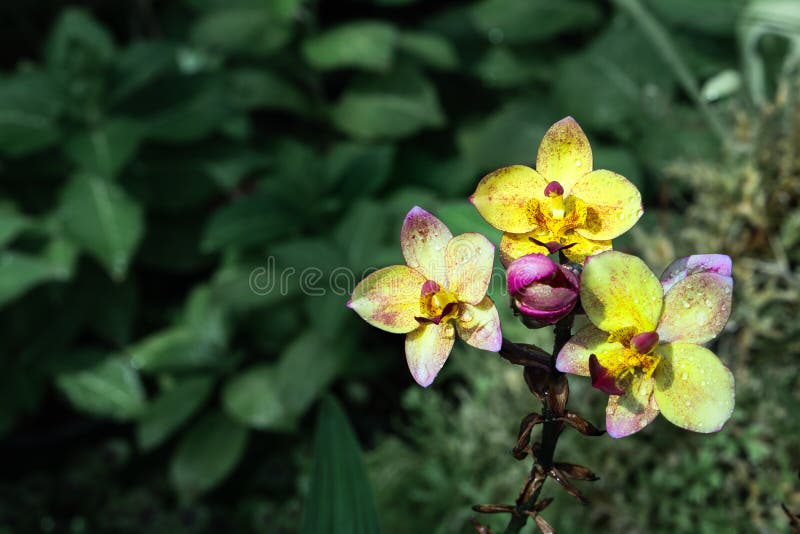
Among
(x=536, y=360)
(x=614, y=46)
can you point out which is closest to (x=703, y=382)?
(x=536, y=360)

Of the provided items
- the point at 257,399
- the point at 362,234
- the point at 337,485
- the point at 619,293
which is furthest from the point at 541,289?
→ the point at 257,399

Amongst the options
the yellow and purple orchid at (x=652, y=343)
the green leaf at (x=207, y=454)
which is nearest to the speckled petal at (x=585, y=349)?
the yellow and purple orchid at (x=652, y=343)

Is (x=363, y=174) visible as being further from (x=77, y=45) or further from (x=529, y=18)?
(x=77, y=45)

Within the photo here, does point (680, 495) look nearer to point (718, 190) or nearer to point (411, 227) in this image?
point (718, 190)

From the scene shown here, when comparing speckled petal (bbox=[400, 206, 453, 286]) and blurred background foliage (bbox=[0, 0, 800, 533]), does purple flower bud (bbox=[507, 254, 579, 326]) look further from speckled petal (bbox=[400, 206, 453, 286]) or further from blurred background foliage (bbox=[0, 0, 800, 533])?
blurred background foliage (bbox=[0, 0, 800, 533])

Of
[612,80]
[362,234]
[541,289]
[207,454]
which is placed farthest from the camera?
[612,80]

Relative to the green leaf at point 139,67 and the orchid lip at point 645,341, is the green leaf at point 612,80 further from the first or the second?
the orchid lip at point 645,341
